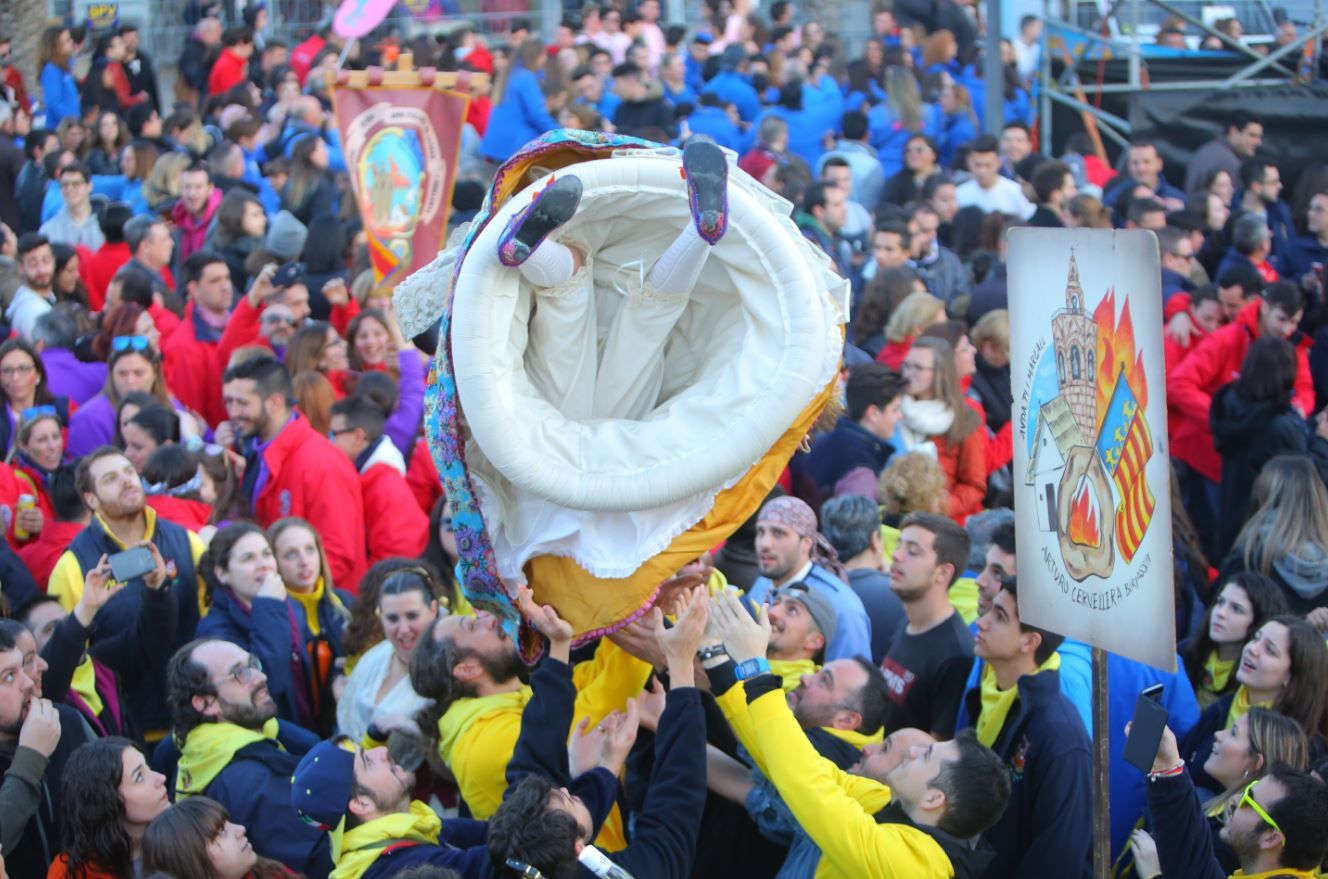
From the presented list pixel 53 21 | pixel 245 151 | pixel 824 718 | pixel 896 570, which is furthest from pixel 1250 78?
pixel 53 21

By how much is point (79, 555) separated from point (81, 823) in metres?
1.77

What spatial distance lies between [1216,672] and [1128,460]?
2.24m

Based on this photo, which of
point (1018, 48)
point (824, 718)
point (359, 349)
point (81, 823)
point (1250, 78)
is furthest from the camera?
point (1018, 48)

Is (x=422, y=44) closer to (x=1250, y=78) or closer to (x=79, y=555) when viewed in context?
(x=1250, y=78)

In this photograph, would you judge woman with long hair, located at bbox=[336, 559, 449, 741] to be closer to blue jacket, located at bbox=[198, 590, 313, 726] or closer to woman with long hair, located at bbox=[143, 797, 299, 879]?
blue jacket, located at bbox=[198, 590, 313, 726]

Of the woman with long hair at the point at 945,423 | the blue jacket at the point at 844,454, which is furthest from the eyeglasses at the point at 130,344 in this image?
the woman with long hair at the point at 945,423

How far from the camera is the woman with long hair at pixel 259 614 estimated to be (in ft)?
17.5

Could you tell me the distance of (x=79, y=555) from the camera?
18.6ft

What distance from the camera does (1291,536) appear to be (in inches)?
231

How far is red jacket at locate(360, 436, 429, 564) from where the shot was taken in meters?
6.63

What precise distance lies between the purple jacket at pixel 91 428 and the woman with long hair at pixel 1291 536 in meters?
4.47

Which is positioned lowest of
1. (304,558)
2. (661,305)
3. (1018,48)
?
(1018,48)

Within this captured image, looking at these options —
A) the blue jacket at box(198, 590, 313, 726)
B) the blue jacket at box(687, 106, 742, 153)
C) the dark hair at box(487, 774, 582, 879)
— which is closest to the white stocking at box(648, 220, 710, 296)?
the dark hair at box(487, 774, 582, 879)

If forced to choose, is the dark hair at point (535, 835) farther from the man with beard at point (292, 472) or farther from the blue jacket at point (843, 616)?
the man with beard at point (292, 472)
